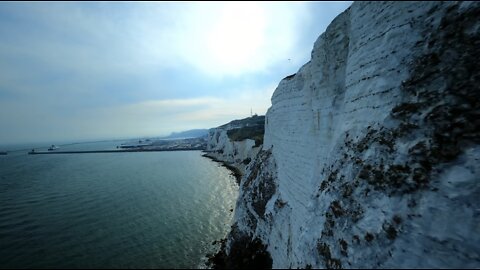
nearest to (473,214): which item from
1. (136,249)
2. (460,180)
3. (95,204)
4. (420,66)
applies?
(460,180)

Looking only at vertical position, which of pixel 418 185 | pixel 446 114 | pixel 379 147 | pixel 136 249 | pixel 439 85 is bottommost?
pixel 136 249

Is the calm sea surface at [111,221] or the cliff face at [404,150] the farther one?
the calm sea surface at [111,221]

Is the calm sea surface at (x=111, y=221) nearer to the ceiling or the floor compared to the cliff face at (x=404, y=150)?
nearer to the floor

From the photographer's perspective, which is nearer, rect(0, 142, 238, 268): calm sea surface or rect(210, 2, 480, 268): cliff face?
rect(210, 2, 480, 268): cliff face

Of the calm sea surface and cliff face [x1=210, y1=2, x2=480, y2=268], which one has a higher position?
cliff face [x1=210, y1=2, x2=480, y2=268]

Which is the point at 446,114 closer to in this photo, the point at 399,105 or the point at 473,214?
the point at 399,105
